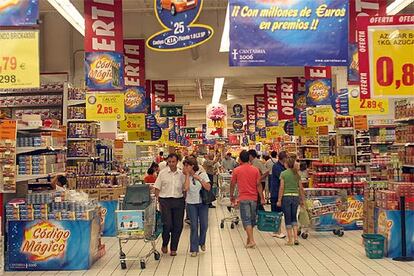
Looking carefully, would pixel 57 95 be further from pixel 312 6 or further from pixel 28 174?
pixel 312 6

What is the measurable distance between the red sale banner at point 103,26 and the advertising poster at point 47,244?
3.47m

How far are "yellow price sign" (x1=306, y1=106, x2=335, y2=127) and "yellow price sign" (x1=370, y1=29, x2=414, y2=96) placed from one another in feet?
26.5

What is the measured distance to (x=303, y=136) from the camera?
18.8 m

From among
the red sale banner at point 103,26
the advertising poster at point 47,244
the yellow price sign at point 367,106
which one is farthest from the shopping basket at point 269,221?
the red sale banner at point 103,26

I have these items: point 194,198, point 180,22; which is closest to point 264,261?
point 194,198

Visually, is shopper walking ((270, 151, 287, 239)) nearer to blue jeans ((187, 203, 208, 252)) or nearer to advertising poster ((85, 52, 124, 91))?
blue jeans ((187, 203, 208, 252))

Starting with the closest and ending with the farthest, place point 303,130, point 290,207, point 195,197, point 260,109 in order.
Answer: point 195,197 < point 290,207 < point 303,130 < point 260,109

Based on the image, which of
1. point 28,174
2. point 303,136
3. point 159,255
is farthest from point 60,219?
point 303,136

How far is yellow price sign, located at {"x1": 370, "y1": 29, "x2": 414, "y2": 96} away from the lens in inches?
298

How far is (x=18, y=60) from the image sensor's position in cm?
682

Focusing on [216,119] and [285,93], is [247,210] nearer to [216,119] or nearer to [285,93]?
[285,93]

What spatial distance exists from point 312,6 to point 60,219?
4.74 meters

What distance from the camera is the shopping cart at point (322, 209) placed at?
11.1m

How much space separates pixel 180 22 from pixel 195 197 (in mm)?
3275
